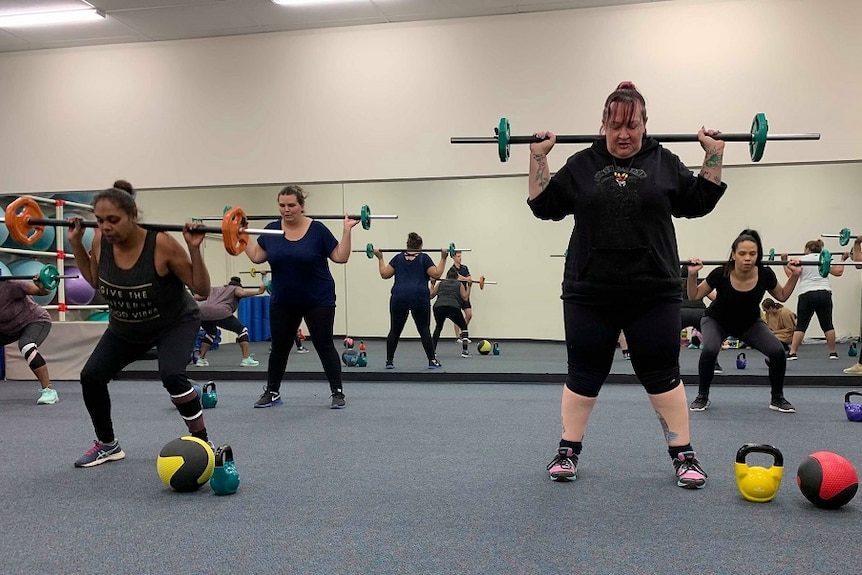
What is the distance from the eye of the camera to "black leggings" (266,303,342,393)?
380cm

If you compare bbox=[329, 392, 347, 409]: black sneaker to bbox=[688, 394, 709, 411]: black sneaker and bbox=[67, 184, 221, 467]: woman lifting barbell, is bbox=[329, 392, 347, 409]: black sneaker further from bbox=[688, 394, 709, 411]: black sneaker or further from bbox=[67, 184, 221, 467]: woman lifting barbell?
bbox=[688, 394, 709, 411]: black sneaker

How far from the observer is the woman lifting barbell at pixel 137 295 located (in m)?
2.40

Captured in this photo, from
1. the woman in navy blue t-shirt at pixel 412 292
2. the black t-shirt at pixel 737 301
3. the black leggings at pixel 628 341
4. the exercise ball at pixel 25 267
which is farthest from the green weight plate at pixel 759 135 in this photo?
the exercise ball at pixel 25 267

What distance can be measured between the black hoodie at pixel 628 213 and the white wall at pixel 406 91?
298cm

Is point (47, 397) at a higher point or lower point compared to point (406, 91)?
lower

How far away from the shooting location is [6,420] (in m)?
3.65

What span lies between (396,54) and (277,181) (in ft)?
4.80

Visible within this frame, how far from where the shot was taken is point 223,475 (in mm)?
2104

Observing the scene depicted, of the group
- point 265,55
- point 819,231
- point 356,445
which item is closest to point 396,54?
point 265,55

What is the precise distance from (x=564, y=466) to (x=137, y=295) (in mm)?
1694

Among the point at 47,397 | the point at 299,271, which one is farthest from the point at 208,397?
the point at 47,397

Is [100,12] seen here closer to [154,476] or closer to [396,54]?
[396,54]

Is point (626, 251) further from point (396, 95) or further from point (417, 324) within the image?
point (396, 95)

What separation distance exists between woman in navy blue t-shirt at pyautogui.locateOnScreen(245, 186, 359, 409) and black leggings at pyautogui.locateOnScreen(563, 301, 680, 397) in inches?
72.9
